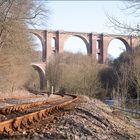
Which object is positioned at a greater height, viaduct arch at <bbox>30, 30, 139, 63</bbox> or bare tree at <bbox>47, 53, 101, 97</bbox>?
viaduct arch at <bbox>30, 30, 139, 63</bbox>

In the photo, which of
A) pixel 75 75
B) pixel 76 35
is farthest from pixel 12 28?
pixel 76 35

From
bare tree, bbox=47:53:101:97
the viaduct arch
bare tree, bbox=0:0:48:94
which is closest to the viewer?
bare tree, bbox=0:0:48:94

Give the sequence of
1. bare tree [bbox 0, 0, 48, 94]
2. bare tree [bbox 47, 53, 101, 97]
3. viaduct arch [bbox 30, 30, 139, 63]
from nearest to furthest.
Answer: bare tree [bbox 0, 0, 48, 94], bare tree [bbox 47, 53, 101, 97], viaduct arch [bbox 30, 30, 139, 63]

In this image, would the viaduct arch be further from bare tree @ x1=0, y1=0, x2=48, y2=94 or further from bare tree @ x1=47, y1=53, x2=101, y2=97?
bare tree @ x1=0, y1=0, x2=48, y2=94

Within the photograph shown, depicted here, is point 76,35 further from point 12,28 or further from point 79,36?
point 12,28

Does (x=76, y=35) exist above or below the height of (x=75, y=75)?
above

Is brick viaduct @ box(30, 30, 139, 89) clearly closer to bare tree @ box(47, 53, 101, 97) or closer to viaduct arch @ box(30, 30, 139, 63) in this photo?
viaduct arch @ box(30, 30, 139, 63)

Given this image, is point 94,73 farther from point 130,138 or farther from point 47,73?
point 130,138

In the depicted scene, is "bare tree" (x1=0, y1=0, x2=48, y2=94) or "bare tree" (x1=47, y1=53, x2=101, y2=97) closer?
"bare tree" (x1=0, y1=0, x2=48, y2=94)

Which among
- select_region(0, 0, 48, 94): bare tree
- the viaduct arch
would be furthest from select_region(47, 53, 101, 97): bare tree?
select_region(0, 0, 48, 94): bare tree

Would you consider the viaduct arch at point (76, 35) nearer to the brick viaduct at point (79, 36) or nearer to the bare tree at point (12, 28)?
the brick viaduct at point (79, 36)

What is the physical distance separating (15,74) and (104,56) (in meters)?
57.6

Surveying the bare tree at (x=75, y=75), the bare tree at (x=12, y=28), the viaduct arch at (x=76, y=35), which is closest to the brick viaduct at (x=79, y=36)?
the viaduct arch at (x=76, y=35)

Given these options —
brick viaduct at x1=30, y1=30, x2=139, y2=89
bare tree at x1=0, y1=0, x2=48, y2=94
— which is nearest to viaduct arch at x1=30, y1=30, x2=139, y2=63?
brick viaduct at x1=30, y1=30, x2=139, y2=89
